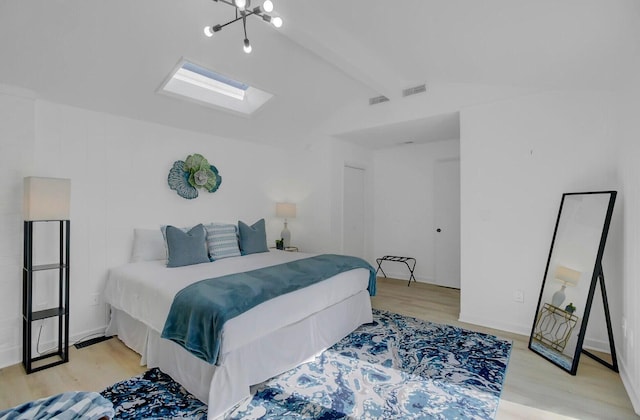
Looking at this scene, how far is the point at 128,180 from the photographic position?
336 cm

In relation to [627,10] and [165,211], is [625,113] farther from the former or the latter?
[165,211]

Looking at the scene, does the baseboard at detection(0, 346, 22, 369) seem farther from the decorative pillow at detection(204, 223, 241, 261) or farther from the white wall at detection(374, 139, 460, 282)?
the white wall at detection(374, 139, 460, 282)

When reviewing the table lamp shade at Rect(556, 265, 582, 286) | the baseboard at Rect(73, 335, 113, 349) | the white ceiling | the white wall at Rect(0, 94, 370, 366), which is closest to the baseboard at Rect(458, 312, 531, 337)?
the table lamp shade at Rect(556, 265, 582, 286)

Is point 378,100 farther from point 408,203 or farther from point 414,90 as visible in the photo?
point 408,203

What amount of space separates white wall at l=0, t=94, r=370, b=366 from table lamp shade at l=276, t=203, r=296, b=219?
42 cm

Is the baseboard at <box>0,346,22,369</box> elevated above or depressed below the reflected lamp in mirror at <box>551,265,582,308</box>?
below

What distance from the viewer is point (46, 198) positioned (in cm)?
250

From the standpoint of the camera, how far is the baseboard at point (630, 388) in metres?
2.01

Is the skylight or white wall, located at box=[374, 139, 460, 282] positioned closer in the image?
the skylight

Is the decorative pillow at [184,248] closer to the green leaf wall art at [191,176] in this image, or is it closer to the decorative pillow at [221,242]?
the decorative pillow at [221,242]

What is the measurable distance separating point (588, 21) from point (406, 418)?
2736mm

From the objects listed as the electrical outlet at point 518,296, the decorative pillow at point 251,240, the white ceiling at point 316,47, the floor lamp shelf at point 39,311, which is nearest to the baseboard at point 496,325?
the electrical outlet at point 518,296

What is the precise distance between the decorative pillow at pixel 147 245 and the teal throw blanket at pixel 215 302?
52.4 inches

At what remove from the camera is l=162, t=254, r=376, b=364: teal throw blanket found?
1916 millimetres
